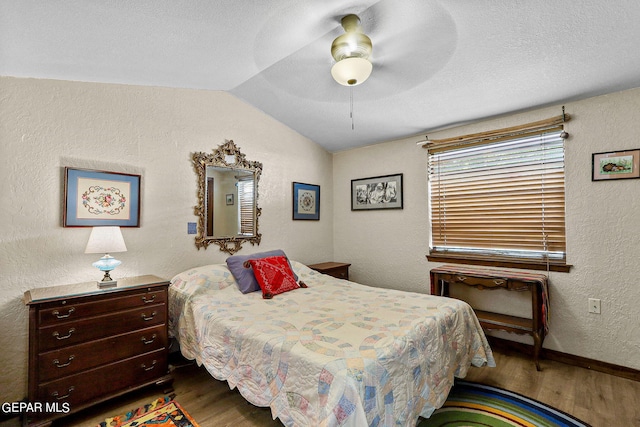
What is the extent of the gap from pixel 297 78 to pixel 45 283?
2.37m

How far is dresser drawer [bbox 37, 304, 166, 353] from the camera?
5.70 feet

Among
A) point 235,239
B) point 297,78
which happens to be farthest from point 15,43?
point 235,239

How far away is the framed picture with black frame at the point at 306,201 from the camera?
147 inches

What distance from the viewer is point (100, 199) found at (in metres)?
2.30

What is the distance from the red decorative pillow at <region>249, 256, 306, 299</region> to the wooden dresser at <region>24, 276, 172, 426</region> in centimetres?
72

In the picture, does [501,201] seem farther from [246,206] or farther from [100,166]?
[100,166]

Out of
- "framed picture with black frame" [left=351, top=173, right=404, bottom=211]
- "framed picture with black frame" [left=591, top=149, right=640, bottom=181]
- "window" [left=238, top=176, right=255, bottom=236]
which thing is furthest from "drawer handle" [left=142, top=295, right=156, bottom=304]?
"framed picture with black frame" [left=591, top=149, right=640, bottom=181]

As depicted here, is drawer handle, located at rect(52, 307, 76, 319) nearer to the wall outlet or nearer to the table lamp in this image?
the table lamp

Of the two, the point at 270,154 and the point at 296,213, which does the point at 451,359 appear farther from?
the point at 270,154

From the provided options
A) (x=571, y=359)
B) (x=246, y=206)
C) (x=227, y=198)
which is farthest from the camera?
(x=246, y=206)

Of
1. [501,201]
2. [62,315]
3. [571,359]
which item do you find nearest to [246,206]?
[62,315]

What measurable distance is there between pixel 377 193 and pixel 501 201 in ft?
4.44

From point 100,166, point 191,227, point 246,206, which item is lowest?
point 191,227

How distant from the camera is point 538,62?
2.04m
